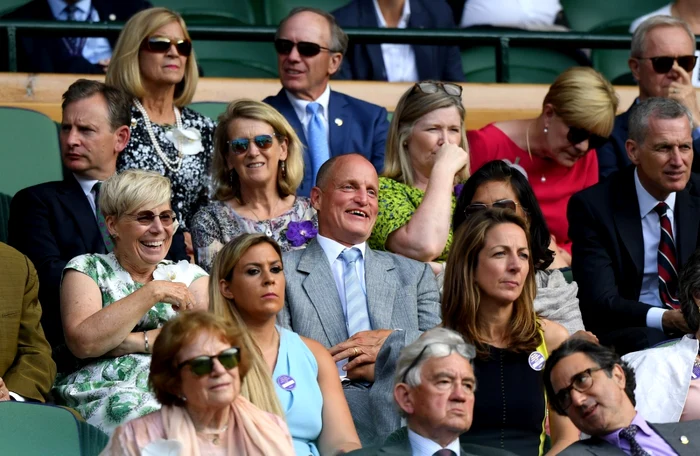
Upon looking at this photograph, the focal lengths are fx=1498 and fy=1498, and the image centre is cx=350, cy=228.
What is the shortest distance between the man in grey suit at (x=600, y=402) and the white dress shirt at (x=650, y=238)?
1395 mm

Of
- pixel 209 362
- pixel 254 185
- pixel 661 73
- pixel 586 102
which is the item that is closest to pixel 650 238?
pixel 586 102

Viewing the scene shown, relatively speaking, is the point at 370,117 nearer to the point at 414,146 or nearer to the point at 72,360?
the point at 414,146

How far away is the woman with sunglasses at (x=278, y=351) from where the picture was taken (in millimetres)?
4645

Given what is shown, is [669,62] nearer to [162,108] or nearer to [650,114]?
[650,114]

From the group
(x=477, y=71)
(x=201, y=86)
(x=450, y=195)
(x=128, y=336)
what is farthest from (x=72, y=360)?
(x=477, y=71)

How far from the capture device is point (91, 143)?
576 cm

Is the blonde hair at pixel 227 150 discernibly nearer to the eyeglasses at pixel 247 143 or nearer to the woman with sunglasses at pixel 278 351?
the eyeglasses at pixel 247 143

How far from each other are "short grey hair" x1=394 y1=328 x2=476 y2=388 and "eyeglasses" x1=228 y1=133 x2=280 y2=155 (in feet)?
5.63

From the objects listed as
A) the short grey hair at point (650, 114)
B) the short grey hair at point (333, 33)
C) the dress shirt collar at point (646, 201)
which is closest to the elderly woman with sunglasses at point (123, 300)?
the short grey hair at point (333, 33)

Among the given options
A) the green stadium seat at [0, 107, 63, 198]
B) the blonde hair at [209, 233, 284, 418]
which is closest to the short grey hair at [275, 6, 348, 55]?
the green stadium seat at [0, 107, 63, 198]

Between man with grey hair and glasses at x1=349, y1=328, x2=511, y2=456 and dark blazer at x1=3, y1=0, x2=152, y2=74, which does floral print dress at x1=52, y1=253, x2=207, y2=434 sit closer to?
man with grey hair and glasses at x1=349, y1=328, x2=511, y2=456

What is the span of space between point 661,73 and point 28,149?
2.92 m

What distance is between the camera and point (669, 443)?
459 cm

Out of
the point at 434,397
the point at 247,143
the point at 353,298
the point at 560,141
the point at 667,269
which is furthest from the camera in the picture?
the point at 560,141
